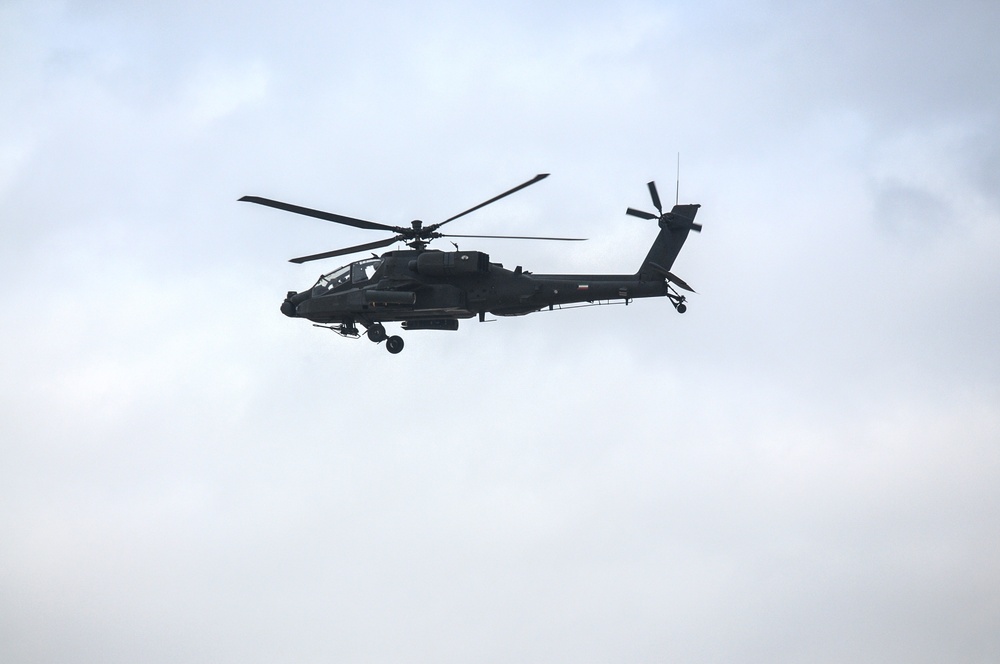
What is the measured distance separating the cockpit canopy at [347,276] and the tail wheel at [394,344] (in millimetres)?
2951

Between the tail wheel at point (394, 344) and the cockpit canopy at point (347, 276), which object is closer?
the tail wheel at point (394, 344)

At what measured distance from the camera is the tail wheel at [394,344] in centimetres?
5047

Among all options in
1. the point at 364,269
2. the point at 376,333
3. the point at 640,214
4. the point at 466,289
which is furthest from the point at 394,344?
the point at 640,214

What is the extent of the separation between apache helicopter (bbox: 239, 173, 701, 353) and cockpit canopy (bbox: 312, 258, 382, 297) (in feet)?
0.19

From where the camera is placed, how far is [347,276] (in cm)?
5122

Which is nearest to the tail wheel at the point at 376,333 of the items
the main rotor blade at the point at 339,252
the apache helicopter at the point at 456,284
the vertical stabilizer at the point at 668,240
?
the apache helicopter at the point at 456,284

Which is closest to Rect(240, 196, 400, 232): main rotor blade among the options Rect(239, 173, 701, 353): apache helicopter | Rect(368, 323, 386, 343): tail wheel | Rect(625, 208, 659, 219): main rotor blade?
Rect(239, 173, 701, 353): apache helicopter

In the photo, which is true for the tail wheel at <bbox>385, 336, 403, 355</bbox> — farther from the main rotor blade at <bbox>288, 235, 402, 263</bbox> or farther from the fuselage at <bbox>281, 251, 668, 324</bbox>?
the main rotor blade at <bbox>288, 235, 402, 263</bbox>

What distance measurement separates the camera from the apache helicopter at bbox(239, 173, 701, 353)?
157ft

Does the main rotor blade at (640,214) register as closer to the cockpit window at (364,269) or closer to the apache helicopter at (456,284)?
the apache helicopter at (456,284)

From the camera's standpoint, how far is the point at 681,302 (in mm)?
47000

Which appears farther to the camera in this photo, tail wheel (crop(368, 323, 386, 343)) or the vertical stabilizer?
tail wheel (crop(368, 323, 386, 343))

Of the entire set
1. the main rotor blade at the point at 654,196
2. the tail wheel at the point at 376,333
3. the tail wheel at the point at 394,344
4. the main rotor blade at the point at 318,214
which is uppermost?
the main rotor blade at the point at 654,196

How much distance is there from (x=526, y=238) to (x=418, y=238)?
6.36 m
